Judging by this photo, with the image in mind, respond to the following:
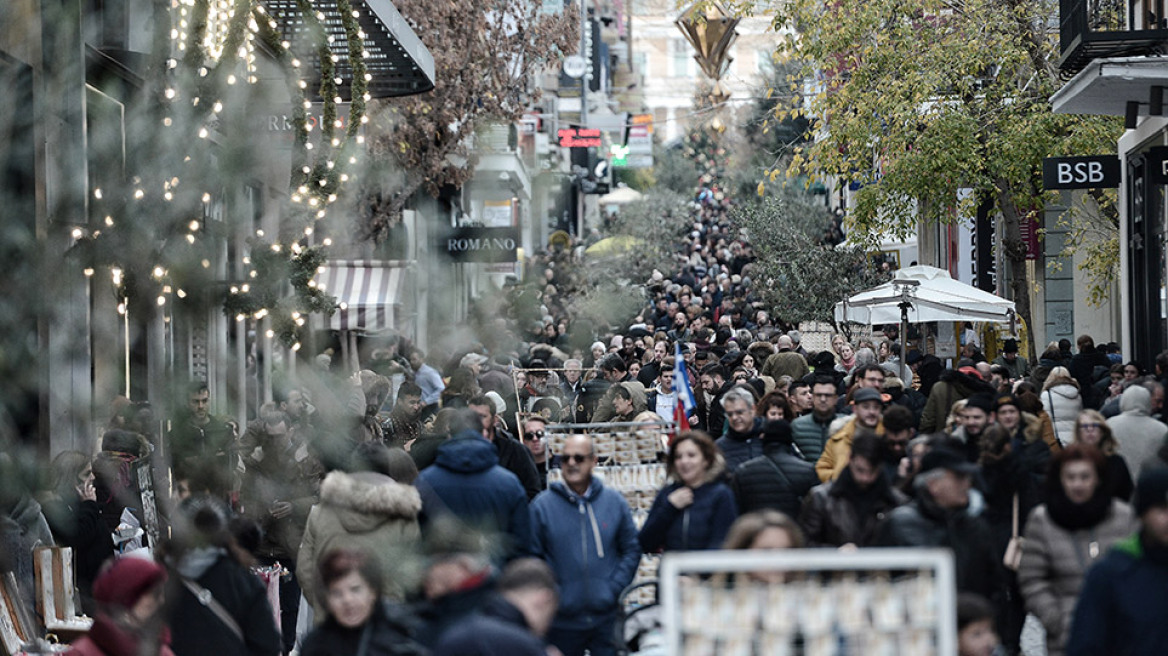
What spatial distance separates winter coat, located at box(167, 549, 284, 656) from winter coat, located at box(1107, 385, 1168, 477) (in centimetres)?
567

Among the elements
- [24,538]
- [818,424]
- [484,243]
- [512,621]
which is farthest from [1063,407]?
[484,243]

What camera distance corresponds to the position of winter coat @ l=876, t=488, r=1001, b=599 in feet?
22.1

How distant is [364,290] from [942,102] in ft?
27.7

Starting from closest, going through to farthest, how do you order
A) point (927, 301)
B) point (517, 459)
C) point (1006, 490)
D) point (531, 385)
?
point (1006, 490) → point (517, 459) → point (927, 301) → point (531, 385)

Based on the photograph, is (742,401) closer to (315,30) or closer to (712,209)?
(315,30)

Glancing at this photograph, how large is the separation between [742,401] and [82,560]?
398 centimetres

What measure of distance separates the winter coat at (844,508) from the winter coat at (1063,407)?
4.87 m

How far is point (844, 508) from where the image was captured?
7.55m

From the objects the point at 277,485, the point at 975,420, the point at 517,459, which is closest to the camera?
the point at 975,420

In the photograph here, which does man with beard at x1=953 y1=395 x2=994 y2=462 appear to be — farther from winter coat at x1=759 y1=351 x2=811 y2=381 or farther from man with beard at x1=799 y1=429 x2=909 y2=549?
winter coat at x1=759 y1=351 x2=811 y2=381

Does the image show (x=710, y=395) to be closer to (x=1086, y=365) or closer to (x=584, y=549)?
(x=1086, y=365)

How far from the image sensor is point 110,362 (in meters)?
15.1

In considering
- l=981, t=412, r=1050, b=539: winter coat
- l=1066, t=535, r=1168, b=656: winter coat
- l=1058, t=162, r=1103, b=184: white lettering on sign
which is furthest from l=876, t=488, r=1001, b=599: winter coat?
l=1058, t=162, r=1103, b=184: white lettering on sign

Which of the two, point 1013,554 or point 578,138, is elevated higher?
point 578,138
